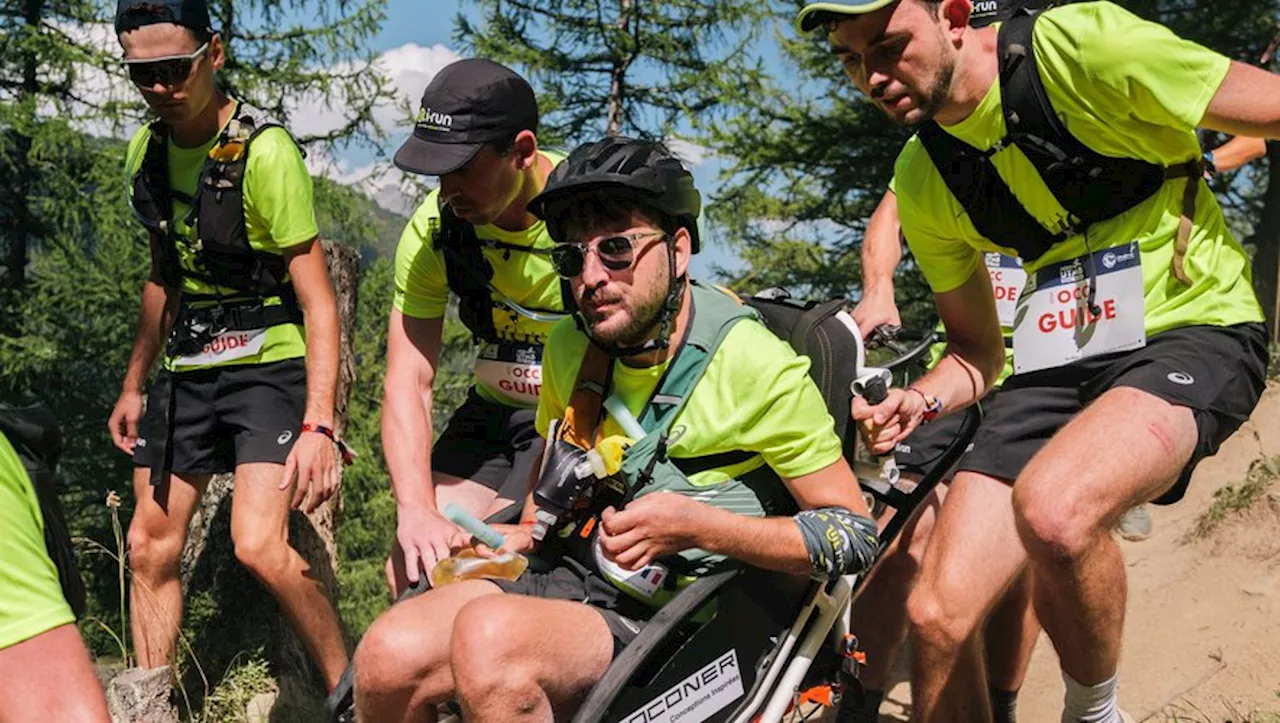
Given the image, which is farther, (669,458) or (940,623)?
(940,623)

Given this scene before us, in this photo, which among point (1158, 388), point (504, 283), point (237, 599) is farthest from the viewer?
point (237, 599)

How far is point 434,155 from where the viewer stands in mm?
3896

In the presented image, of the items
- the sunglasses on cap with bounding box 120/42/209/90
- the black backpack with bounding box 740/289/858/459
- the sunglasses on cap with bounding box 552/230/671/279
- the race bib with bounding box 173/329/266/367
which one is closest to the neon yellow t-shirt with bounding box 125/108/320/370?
the race bib with bounding box 173/329/266/367

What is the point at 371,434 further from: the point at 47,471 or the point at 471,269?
the point at 47,471

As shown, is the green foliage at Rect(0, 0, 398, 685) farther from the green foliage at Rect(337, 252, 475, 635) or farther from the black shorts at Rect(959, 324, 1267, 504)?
the black shorts at Rect(959, 324, 1267, 504)

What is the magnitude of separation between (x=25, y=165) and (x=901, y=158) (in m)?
13.8

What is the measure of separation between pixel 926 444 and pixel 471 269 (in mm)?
1809

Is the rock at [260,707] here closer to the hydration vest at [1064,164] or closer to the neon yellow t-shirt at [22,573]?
the neon yellow t-shirt at [22,573]

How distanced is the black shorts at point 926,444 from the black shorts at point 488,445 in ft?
4.37

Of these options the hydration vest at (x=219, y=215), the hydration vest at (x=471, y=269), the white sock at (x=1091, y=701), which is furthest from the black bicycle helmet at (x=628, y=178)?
the hydration vest at (x=219, y=215)

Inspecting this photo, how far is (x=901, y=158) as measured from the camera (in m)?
3.92

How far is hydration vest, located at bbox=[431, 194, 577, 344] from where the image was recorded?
169 inches

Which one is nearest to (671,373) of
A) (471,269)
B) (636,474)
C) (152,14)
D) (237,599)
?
(636,474)

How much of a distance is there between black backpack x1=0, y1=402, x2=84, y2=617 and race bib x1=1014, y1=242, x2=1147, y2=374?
2.61 metres
